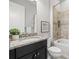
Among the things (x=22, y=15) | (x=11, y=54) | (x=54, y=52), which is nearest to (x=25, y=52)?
(x=11, y=54)

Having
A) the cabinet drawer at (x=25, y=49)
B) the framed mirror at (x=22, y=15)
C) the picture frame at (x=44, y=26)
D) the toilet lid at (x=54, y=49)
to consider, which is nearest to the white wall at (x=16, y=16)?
the framed mirror at (x=22, y=15)

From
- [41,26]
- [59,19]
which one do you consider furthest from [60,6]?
[41,26]

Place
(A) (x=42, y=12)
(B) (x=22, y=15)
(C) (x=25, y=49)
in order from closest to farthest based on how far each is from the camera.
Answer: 1. (C) (x=25, y=49)
2. (B) (x=22, y=15)
3. (A) (x=42, y=12)

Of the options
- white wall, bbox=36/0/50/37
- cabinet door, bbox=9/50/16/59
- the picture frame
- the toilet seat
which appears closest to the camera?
cabinet door, bbox=9/50/16/59

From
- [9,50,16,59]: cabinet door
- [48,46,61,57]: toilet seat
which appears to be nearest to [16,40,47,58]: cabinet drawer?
[9,50,16,59]: cabinet door

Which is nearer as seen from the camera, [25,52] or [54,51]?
[25,52]

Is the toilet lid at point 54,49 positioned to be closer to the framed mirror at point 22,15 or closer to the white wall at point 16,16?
the framed mirror at point 22,15

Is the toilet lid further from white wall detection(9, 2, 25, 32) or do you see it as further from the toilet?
white wall detection(9, 2, 25, 32)

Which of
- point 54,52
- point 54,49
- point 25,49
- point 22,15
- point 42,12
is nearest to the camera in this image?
point 25,49

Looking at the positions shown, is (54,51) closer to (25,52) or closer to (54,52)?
(54,52)

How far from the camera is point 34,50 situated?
5.78 feet

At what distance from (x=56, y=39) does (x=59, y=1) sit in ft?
3.80
